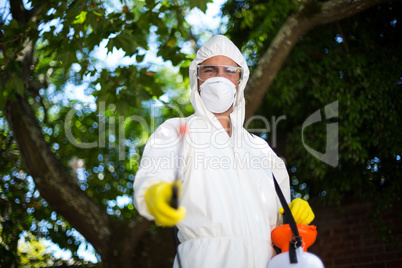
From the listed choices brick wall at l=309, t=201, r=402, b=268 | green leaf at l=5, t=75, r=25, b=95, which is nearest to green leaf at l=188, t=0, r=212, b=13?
green leaf at l=5, t=75, r=25, b=95

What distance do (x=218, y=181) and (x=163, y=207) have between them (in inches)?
24.9

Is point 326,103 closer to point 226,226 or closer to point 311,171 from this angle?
point 311,171

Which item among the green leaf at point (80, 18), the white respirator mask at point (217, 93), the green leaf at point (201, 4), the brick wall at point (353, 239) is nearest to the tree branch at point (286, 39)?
the green leaf at point (201, 4)

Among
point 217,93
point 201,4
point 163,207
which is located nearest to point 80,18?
point 201,4

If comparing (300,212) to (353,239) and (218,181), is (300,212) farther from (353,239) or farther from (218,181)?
(353,239)

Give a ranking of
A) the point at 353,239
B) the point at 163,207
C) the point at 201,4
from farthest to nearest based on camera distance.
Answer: the point at 353,239
the point at 201,4
the point at 163,207

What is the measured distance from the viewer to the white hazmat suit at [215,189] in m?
2.08

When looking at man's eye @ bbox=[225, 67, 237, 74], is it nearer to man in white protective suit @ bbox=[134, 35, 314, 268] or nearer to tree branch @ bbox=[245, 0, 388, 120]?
man in white protective suit @ bbox=[134, 35, 314, 268]

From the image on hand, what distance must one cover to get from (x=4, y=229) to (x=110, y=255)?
147cm

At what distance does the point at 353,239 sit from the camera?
5320 mm

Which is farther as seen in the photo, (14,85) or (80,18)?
(80,18)

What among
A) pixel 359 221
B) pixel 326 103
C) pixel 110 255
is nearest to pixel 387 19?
pixel 326 103

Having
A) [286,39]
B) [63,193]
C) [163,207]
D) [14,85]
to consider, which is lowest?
[163,207]

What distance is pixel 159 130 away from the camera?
230 centimetres
